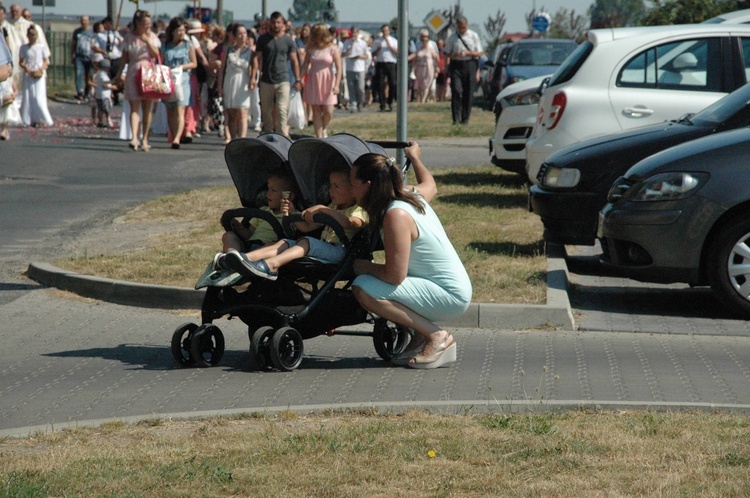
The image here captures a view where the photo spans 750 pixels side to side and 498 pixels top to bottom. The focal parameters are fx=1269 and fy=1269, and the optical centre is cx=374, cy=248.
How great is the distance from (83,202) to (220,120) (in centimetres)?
973

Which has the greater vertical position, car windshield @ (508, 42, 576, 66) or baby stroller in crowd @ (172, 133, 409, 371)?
car windshield @ (508, 42, 576, 66)

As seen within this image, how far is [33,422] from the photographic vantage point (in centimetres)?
587

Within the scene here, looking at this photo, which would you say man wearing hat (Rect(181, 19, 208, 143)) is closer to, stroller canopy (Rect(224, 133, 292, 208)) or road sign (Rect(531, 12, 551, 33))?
stroller canopy (Rect(224, 133, 292, 208))

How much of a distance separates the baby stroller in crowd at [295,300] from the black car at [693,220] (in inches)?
86.3

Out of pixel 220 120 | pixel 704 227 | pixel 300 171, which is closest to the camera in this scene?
pixel 300 171

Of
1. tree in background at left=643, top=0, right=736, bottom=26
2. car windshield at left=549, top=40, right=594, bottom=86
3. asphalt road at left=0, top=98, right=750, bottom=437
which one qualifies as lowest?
asphalt road at left=0, top=98, right=750, bottom=437

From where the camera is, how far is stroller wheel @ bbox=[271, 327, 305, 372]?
6.85 meters

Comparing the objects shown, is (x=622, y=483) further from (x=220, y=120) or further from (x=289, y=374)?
(x=220, y=120)

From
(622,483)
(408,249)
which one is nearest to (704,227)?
(408,249)

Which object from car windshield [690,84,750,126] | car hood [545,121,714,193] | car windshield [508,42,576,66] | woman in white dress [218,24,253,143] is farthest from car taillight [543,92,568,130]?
car windshield [508,42,576,66]

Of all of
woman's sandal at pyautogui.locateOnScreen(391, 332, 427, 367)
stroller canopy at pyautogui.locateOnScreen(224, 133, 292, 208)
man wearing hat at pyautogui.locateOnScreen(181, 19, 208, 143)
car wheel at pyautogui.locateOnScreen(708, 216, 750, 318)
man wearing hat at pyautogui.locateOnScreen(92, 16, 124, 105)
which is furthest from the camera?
man wearing hat at pyautogui.locateOnScreen(92, 16, 124, 105)

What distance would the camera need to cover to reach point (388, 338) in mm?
7301

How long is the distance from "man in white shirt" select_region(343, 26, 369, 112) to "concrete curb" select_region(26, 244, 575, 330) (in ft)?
73.7

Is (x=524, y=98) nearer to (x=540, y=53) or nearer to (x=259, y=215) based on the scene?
(x=259, y=215)
